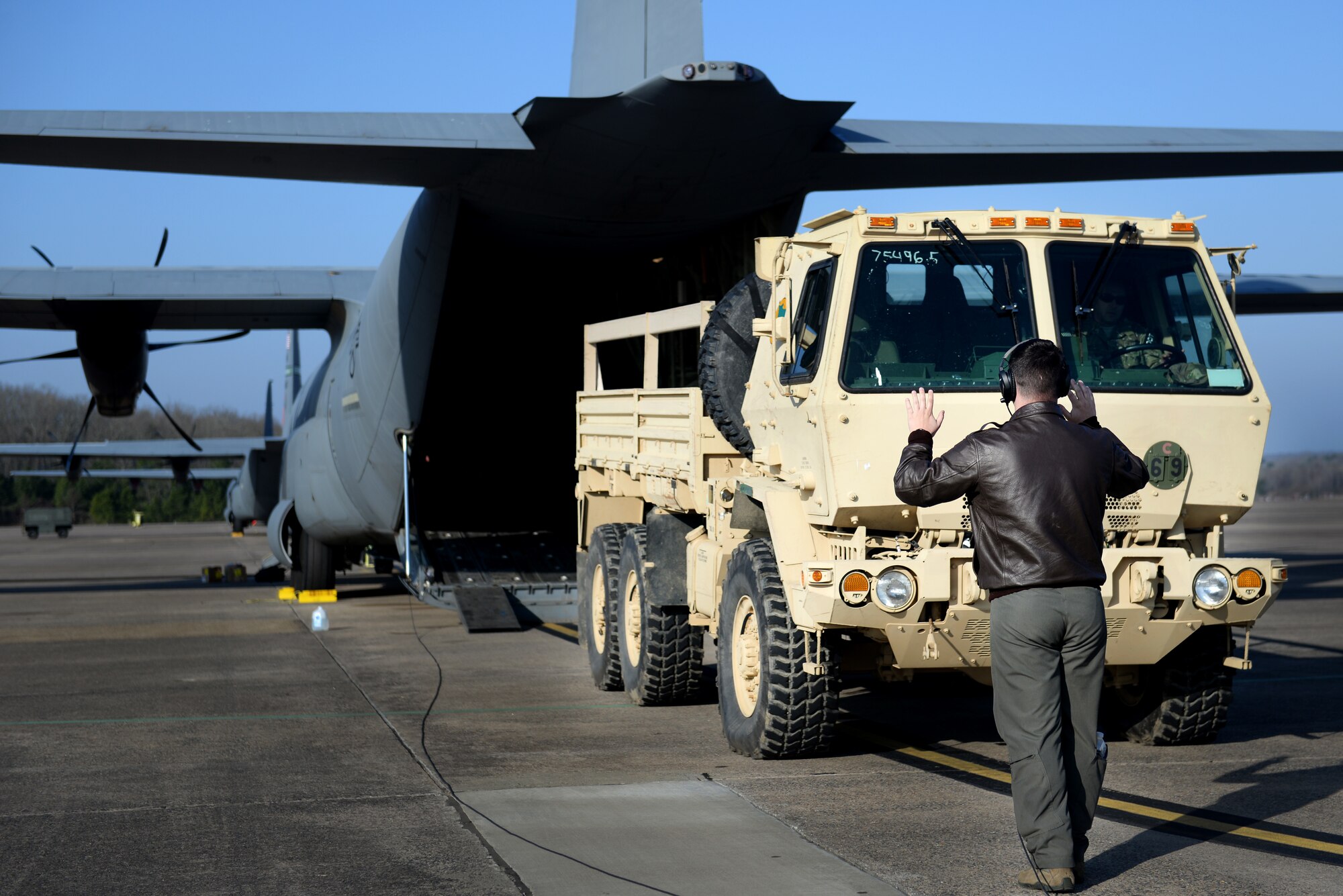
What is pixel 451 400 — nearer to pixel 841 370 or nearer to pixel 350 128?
pixel 350 128

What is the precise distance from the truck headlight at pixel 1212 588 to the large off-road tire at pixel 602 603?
485 cm

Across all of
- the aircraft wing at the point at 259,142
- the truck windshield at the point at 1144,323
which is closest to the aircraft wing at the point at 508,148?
the aircraft wing at the point at 259,142

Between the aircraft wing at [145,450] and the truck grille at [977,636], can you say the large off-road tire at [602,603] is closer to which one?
the truck grille at [977,636]

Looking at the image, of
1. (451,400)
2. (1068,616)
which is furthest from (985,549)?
(451,400)

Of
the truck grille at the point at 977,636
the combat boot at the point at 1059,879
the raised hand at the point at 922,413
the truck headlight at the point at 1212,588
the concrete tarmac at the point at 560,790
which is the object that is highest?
the raised hand at the point at 922,413

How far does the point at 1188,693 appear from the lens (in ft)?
24.8

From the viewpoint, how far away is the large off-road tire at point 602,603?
34.6ft

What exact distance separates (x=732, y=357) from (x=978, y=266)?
75.4 inches

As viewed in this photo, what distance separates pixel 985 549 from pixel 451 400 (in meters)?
12.9

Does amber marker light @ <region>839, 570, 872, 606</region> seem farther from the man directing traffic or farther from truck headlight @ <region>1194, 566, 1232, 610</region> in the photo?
truck headlight @ <region>1194, 566, 1232, 610</region>

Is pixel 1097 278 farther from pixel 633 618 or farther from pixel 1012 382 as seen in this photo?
pixel 633 618

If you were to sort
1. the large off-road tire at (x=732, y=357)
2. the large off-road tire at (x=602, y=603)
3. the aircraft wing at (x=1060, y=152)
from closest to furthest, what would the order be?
the large off-road tire at (x=732, y=357), the large off-road tire at (x=602, y=603), the aircraft wing at (x=1060, y=152)

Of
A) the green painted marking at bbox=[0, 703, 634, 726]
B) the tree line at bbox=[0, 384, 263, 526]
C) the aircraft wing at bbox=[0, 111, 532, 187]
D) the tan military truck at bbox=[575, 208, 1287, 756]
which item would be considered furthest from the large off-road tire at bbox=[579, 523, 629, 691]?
the tree line at bbox=[0, 384, 263, 526]

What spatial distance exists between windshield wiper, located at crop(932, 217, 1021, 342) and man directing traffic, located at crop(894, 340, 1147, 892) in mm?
2011
